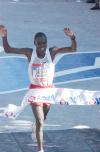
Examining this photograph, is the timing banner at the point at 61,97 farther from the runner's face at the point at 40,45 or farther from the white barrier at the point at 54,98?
the runner's face at the point at 40,45

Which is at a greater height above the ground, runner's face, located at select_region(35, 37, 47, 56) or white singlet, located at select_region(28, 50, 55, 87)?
runner's face, located at select_region(35, 37, 47, 56)

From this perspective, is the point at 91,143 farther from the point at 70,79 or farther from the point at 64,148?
the point at 70,79

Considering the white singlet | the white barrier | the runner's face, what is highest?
the runner's face

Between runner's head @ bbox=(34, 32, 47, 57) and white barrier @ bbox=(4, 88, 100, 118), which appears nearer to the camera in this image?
runner's head @ bbox=(34, 32, 47, 57)

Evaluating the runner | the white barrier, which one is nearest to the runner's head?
the runner

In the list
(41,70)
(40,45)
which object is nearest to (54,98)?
(41,70)

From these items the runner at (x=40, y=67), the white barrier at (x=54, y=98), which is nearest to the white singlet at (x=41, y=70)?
the runner at (x=40, y=67)

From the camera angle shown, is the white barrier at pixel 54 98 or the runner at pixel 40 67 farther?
the white barrier at pixel 54 98

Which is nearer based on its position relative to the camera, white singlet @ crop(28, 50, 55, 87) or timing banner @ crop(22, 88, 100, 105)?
white singlet @ crop(28, 50, 55, 87)

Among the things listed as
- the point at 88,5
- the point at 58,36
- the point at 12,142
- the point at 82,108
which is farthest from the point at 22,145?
the point at 88,5

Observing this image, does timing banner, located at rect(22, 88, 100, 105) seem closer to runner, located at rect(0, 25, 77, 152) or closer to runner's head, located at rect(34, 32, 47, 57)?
runner, located at rect(0, 25, 77, 152)

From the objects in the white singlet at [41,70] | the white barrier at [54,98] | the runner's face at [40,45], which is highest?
the runner's face at [40,45]

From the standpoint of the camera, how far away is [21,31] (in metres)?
18.4

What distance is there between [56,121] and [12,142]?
55.1 inches
